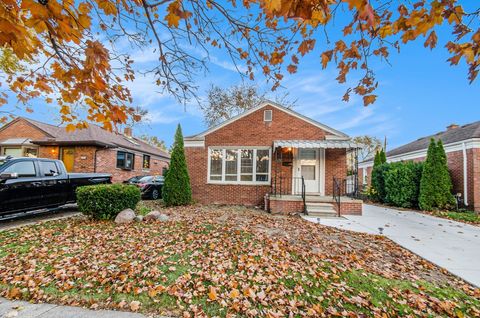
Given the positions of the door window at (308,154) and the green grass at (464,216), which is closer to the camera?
the green grass at (464,216)

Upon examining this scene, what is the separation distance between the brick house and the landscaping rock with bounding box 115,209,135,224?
4705 millimetres

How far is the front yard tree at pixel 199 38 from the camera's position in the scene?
2.12 m

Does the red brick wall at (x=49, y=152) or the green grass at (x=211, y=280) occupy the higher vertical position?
the red brick wall at (x=49, y=152)

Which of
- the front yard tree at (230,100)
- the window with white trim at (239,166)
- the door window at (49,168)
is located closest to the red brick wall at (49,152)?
the door window at (49,168)

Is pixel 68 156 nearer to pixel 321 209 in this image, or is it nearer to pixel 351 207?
pixel 321 209

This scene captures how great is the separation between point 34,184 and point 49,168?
823 millimetres

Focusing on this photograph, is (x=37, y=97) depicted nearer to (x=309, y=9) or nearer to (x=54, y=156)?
(x=309, y=9)

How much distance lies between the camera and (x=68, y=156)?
15695 mm

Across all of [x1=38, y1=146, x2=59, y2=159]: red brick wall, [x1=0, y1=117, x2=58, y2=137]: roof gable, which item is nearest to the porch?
[x1=38, y1=146, x2=59, y2=159]: red brick wall

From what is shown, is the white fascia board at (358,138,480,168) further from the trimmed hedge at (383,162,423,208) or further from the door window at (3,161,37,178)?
the door window at (3,161,37,178)

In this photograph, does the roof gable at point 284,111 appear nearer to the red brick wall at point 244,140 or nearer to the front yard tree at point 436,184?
the red brick wall at point 244,140

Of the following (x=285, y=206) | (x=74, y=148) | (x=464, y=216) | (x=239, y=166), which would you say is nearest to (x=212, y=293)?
(x=285, y=206)

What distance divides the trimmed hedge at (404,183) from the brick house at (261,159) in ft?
13.4

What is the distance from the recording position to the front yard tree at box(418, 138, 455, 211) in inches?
412
